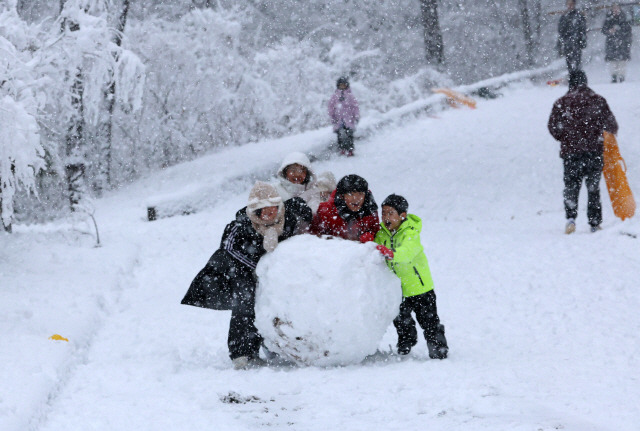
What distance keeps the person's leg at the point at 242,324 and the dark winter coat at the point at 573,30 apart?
14.8 meters

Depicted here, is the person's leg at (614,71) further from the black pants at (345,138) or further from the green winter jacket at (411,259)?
the green winter jacket at (411,259)

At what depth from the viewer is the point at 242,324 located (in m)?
5.63

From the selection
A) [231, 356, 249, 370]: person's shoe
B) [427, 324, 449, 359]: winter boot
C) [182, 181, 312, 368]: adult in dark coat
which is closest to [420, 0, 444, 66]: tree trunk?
[182, 181, 312, 368]: adult in dark coat

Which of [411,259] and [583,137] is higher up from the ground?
[583,137]

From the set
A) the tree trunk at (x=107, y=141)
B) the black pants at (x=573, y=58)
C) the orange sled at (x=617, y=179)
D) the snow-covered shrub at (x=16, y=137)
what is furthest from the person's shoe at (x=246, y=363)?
the black pants at (x=573, y=58)

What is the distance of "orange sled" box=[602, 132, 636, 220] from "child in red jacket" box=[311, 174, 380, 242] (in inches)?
204

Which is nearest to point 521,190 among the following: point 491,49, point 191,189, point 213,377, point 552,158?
point 552,158

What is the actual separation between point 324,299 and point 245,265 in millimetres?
773

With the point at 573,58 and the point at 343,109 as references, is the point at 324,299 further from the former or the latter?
the point at 573,58

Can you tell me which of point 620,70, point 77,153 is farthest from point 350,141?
point 620,70

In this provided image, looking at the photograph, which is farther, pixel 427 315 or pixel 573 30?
pixel 573 30

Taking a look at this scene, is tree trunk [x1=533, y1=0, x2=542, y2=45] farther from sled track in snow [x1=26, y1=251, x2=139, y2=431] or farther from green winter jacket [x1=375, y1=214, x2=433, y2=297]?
green winter jacket [x1=375, y1=214, x2=433, y2=297]

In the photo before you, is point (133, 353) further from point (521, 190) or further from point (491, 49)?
point (491, 49)

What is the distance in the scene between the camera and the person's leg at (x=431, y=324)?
218 inches
